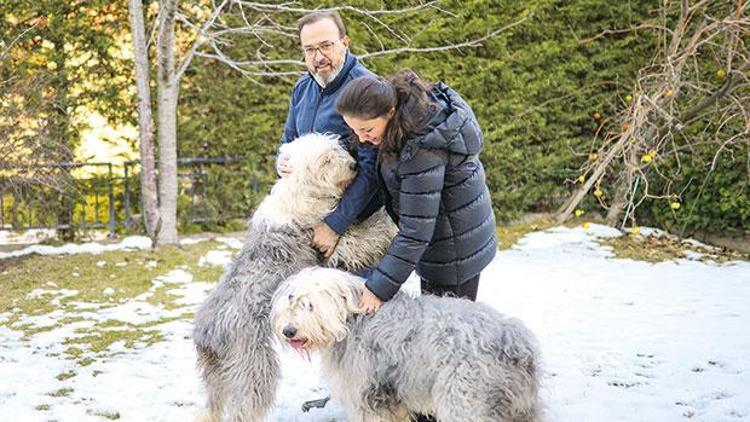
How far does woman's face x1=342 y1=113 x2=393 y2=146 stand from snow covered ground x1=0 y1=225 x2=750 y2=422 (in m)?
1.23

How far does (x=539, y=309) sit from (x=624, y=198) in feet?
9.19

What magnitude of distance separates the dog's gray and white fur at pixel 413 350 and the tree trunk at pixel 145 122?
4.74m

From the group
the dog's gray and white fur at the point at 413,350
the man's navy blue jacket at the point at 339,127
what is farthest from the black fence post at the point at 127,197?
the dog's gray and white fur at the point at 413,350

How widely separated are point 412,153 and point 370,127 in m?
0.16

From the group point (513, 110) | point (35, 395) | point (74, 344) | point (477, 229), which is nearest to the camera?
point (477, 229)

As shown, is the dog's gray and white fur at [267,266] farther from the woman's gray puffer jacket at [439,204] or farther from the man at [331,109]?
the woman's gray puffer jacket at [439,204]

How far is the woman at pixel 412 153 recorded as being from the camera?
2.37 metres

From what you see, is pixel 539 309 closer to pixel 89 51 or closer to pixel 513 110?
pixel 513 110

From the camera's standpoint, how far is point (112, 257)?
258 inches

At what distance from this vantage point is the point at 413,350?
2367 millimetres


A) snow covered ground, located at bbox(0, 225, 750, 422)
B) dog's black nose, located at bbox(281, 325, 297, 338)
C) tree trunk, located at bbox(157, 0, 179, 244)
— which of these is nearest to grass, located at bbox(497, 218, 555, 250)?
snow covered ground, located at bbox(0, 225, 750, 422)

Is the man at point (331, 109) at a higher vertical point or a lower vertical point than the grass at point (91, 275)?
higher

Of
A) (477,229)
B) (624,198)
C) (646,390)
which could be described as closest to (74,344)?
(477,229)

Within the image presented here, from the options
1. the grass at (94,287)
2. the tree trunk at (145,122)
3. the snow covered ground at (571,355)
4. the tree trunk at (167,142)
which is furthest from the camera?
the tree trunk at (167,142)
